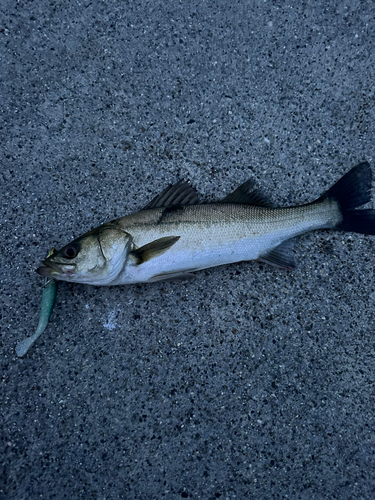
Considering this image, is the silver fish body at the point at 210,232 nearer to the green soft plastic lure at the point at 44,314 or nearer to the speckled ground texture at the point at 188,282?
the speckled ground texture at the point at 188,282

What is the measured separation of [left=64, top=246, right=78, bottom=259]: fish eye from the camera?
7.68 feet

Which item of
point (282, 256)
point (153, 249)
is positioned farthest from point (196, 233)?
point (282, 256)

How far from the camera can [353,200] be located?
8.67ft

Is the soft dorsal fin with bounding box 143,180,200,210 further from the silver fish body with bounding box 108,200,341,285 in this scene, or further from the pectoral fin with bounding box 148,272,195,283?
the pectoral fin with bounding box 148,272,195,283

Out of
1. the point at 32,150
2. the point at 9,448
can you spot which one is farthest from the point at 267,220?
the point at 9,448

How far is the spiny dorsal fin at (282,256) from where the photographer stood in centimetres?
259

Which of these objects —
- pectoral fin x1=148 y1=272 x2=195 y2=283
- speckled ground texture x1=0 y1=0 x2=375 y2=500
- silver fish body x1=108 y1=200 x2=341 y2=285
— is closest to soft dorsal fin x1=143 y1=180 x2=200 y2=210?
silver fish body x1=108 y1=200 x2=341 y2=285

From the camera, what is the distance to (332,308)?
2723 millimetres

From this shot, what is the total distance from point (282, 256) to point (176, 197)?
38.0 inches

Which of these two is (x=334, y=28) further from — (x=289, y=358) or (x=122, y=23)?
(x=289, y=358)

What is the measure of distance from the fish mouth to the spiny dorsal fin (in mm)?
1451

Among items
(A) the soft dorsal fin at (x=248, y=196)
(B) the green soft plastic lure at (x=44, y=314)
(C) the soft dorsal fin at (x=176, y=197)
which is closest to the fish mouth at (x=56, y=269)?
(B) the green soft plastic lure at (x=44, y=314)

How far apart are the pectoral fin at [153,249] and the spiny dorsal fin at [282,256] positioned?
749mm

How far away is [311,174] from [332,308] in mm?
1163
